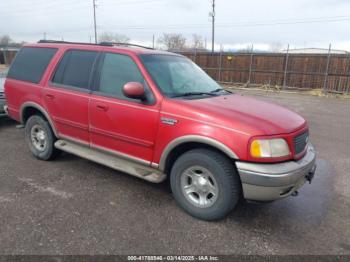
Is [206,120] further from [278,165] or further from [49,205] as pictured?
[49,205]

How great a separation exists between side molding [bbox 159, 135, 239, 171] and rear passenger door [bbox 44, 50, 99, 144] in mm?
1296

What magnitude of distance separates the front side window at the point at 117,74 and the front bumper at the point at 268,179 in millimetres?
1648

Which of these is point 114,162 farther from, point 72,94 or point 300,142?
point 300,142

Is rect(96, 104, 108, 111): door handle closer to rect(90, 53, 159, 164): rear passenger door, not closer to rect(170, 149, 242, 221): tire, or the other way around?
rect(90, 53, 159, 164): rear passenger door

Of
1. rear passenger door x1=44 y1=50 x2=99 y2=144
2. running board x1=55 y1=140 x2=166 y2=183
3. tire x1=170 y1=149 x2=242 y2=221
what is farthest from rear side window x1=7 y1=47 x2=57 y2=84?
tire x1=170 y1=149 x2=242 y2=221

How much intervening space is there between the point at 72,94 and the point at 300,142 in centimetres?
300

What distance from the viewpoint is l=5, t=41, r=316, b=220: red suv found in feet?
9.61

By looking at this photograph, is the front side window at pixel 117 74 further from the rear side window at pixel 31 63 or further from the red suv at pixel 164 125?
the rear side window at pixel 31 63

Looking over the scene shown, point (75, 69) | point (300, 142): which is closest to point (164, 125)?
point (300, 142)

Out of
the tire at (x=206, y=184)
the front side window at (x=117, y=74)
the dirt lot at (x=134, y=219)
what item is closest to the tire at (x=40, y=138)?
the dirt lot at (x=134, y=219)

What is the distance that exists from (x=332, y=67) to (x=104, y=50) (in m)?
15.5

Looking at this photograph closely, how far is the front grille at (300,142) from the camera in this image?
3.11 metres

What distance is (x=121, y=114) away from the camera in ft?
12.0

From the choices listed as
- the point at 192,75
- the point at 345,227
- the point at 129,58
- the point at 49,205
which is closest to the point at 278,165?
the point at 345,227
